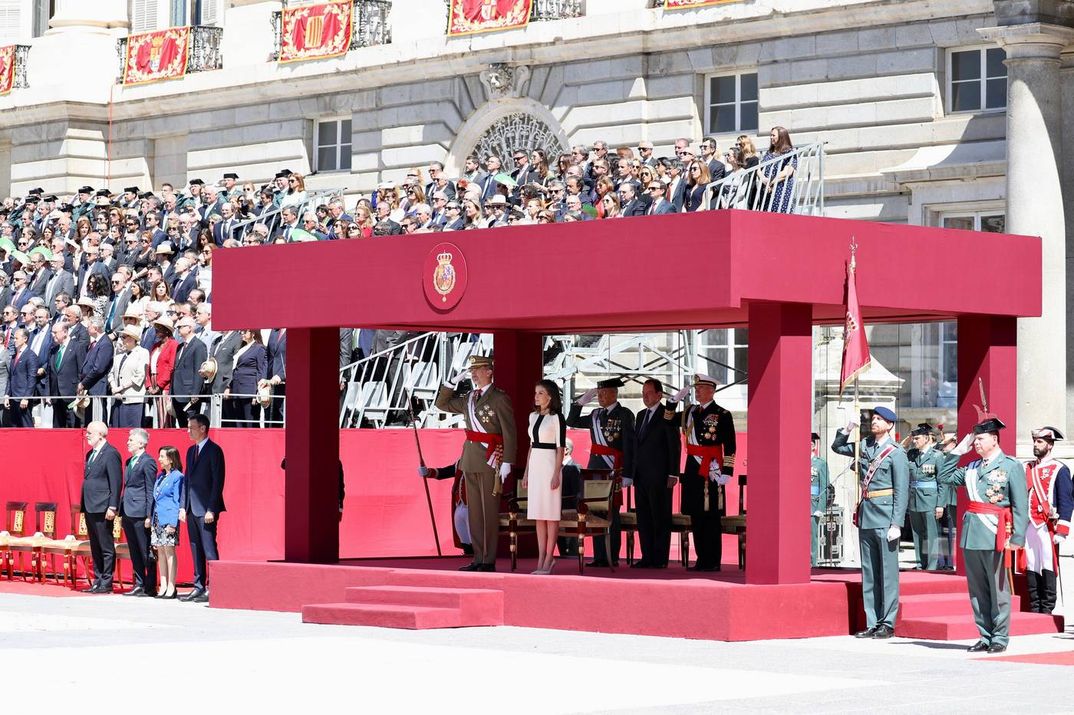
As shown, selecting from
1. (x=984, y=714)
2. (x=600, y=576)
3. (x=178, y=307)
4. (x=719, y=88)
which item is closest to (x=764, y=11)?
(x=719, y=88)

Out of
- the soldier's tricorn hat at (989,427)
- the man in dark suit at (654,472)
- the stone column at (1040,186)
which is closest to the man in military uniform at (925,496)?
the man in dark suit at (654,472)

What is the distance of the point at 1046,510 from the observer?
17.7 m

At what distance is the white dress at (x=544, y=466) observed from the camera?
18547 millimetres

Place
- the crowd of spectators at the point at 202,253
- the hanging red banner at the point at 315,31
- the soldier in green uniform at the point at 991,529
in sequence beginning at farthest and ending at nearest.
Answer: the hanging red banner at the point at 315,31
the crowd of spectators at the point at 202,253
the soldier in green uniform at the point at 991,529

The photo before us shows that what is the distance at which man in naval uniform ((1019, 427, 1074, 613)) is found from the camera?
57.8 feet

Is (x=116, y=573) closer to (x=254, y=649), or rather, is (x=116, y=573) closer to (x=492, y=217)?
(x=492, y=217)

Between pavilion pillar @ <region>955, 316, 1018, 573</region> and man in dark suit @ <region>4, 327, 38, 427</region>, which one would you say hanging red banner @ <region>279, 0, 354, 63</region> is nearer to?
man in dark suit @ <region>4, 327, 38, 427</region>

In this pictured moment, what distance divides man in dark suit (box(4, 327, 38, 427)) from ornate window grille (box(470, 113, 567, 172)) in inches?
372

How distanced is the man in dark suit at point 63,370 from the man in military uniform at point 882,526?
41.1ft

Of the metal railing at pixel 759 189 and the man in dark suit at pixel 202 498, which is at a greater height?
the metal railing at pixel 759 189

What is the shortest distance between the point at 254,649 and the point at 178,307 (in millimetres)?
10860

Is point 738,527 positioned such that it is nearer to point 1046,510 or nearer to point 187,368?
point 1046,510

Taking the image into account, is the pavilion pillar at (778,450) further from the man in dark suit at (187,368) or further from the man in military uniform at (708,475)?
the man in dark suit at (187,368)

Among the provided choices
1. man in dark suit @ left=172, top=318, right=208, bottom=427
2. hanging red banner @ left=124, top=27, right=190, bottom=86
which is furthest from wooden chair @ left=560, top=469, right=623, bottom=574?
hanging red banner @ left=124, top=27, right=190, bottom=86
